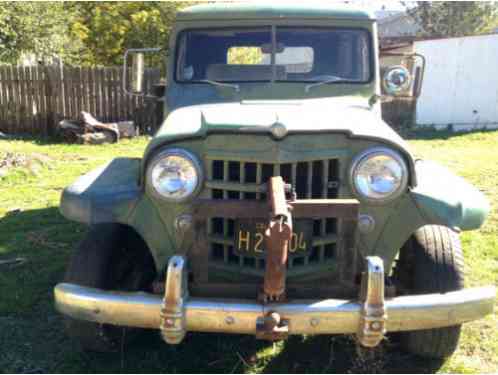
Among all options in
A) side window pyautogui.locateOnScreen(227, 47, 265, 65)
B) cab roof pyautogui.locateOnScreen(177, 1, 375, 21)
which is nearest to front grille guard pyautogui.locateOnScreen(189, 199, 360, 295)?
side window pyautogui.locateOnScreen(227, 47, 265, 65)

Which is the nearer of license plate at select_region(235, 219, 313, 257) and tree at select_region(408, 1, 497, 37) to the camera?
license plate at select_region(235, 219, 313, 257)

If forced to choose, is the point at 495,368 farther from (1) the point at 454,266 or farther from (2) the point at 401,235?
(2) the point at 401,235

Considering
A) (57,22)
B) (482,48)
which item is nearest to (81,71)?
(57,22)

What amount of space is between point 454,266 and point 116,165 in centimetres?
202

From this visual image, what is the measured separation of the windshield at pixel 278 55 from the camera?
3.50m

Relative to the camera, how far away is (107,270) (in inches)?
113

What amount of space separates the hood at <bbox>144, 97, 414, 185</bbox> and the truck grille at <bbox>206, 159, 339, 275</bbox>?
0.16 m

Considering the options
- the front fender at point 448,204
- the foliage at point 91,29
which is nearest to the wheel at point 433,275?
the front fender at point 448,204

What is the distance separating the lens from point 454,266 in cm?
276

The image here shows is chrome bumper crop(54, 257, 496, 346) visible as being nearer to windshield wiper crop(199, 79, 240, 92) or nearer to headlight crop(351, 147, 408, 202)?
headlight crop(351, 147, 408, 202)

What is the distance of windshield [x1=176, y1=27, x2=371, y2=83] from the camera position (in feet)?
11.5

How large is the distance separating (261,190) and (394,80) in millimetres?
1733

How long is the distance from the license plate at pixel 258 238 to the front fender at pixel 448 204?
0.56 metres

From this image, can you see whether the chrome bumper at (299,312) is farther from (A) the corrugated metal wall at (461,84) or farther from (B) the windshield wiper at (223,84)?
(A) the corrugated metal wall at (461,84)
